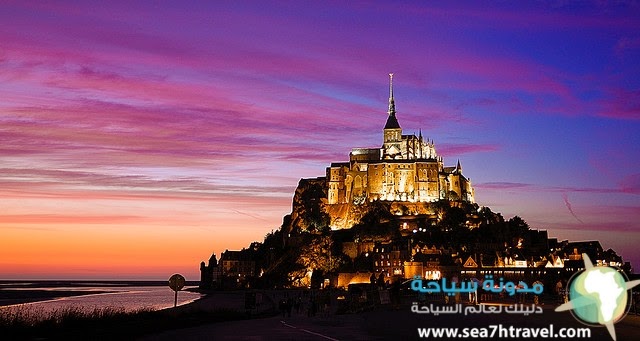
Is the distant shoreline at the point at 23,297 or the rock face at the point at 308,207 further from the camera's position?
the rock face at the point at 308,207

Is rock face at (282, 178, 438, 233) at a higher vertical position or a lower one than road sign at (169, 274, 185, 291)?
higher

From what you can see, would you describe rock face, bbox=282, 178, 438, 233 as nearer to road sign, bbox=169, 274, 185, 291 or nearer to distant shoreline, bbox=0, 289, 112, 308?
distant shoreline, bbox=0, 289, 112, 308

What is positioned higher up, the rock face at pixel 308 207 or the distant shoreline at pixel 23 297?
the rock face at pixel 308 207

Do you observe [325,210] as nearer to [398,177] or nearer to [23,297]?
[398,177]

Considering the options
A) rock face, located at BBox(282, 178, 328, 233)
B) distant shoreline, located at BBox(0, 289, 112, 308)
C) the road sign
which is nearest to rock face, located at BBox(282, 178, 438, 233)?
rock face, located at BBox(282, 178, 328, 233)

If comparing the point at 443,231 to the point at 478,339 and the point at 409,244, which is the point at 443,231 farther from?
the point at 478,339

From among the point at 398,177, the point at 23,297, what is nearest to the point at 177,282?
the point at 23,297

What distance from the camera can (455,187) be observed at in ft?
497

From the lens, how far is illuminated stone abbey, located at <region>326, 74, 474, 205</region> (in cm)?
14988

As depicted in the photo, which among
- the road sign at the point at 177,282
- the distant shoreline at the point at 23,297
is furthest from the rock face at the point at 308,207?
the road sign at the point at 177,282

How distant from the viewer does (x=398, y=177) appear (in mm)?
152125

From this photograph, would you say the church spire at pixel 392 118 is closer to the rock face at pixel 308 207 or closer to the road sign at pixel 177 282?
the rock face at pixel 308 207

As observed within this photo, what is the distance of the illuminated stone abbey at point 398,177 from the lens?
14988 centimetres

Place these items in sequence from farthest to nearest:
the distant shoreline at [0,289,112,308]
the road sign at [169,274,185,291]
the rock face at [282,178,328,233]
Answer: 1. the rock face at [282,178,328,233]
2. the distant shoreline at [0,289,112,308]
3. the road sign at [169,274,185,291]
